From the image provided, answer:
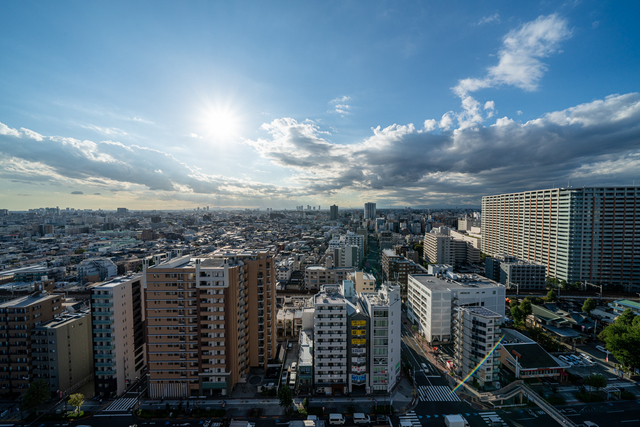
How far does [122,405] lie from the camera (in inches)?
1010

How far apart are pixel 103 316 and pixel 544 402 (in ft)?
146

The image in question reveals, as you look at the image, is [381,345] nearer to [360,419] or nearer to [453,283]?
[360,419]

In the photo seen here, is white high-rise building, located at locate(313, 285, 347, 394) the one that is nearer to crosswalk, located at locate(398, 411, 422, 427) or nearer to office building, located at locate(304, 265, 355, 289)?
crosswalk, located at locate(398, 411, 422, 427)

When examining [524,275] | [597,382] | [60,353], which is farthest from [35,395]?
[524,275]

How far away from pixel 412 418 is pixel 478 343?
1095cm

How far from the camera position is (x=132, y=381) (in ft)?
94.6

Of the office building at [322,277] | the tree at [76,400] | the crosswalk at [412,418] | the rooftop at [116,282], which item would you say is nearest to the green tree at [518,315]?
the crosswalk at [412,418]

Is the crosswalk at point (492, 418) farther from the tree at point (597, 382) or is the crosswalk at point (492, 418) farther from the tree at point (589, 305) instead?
the tree at point (589, 305)

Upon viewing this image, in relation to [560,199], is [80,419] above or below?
below

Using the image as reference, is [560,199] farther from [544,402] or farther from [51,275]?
[51,275]

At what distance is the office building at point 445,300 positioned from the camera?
37281 millimetres

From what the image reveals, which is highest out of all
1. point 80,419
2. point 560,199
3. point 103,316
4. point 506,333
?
point 560,199

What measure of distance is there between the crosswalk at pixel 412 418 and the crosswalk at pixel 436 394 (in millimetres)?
2621

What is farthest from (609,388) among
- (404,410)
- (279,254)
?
(279,254)
